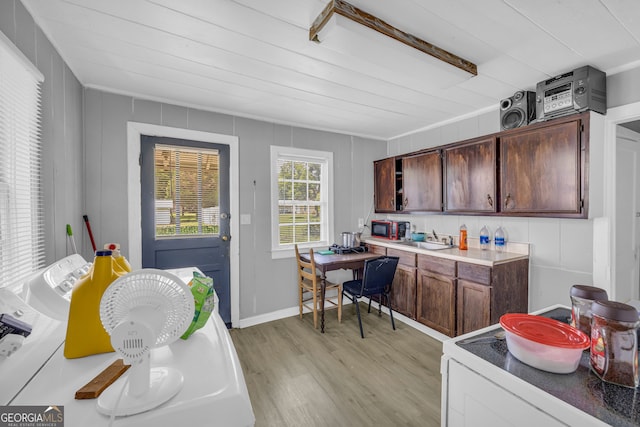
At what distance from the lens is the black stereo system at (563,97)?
200 cm

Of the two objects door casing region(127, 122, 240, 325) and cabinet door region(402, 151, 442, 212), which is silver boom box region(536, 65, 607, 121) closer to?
cabinet door region(402, 151, 442, 212)

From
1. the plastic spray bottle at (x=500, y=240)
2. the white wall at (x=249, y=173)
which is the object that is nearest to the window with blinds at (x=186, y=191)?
the white wall at (x=249, y=173)

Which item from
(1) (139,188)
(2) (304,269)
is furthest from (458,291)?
(1) (139,188)

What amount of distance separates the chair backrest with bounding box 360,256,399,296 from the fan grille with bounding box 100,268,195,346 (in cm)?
217

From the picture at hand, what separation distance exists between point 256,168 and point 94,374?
2555 mm

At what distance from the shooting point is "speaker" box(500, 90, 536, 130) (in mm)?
2348

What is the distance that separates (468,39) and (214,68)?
67.5 inches

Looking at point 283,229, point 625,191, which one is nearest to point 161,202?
point 283,229

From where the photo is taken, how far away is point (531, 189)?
2.33 metres

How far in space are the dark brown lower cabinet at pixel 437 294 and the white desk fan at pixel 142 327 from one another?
8.33ft

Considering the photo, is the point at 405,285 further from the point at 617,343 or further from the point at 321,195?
the point at 617,343

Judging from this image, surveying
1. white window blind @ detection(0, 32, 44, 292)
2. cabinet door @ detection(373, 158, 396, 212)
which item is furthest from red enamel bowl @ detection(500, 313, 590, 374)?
cabinet door @ detection(373, 158, 396, 212)

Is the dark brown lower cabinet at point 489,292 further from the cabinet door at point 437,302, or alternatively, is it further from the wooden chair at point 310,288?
the wooden chair at point 310,288

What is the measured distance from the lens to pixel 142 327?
2.15 ft
